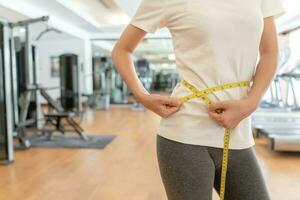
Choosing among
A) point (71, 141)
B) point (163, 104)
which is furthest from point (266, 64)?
point (71, 141)

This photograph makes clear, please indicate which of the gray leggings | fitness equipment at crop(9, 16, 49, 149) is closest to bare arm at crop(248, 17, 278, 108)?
the gray leggings

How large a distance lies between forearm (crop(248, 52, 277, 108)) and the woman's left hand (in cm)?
2

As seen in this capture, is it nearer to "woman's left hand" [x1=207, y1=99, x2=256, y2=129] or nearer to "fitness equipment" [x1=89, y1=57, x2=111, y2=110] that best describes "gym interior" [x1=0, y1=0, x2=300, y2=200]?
"woman's left hand" [x1=207, y1=99, x2=256, y2=129]

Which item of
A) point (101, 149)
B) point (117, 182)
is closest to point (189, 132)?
point (117, 182)

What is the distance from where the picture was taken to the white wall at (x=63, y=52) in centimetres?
998

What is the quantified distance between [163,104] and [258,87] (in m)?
0.23

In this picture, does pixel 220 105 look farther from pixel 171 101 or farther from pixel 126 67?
pixel 126 67

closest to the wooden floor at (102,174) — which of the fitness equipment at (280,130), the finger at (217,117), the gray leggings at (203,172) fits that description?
the fitness equipment at (280,130)

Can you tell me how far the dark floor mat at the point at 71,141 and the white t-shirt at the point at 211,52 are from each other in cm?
370

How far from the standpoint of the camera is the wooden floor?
2.60m

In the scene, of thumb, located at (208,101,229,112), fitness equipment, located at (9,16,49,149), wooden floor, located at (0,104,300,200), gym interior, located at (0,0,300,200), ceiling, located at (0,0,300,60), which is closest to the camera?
thumb, located at (208,101,229,112)

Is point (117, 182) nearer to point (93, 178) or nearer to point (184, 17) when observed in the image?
point (93, 178)

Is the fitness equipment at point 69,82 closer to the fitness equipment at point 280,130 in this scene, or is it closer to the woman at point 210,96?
the fitness equipment at point 280,130

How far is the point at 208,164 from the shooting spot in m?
0.69
